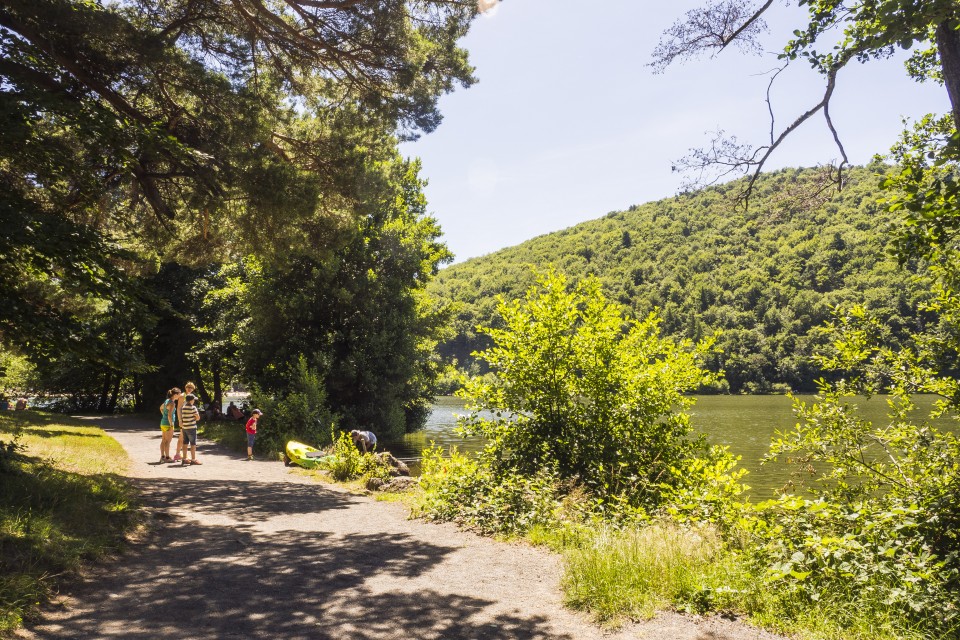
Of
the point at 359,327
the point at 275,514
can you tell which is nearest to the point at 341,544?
the point at 275,514

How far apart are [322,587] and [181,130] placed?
8649mm

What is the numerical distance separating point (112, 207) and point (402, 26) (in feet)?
23.6

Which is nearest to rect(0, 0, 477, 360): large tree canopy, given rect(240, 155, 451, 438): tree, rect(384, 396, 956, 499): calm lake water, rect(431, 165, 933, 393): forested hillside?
rect(384, 396, 956, 499): calm lake water

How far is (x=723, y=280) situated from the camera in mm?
104438

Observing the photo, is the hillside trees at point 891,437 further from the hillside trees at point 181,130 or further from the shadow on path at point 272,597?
the hillside trees at point 181,130

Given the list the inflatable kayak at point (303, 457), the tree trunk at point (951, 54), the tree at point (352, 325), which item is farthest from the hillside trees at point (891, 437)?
the tree at point (352, 325)

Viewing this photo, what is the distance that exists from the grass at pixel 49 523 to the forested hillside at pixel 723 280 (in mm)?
20546

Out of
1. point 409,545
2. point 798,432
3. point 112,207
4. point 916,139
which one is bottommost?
point 409,545

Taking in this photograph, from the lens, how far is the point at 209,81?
960 centimetres

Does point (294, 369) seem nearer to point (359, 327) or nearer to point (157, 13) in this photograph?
point (359, 327)

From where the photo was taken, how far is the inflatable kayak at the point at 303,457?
13.9 metres

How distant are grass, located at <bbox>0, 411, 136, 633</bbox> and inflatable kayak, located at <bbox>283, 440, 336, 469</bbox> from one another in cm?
435

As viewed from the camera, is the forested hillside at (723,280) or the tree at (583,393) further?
the forested hillside at (723,280)

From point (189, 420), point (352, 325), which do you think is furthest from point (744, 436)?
point (189, 420)
